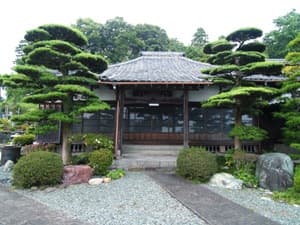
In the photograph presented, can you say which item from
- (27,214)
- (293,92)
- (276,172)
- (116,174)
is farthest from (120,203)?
(293,92)

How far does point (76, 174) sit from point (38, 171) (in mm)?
1034

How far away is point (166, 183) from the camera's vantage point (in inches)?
294

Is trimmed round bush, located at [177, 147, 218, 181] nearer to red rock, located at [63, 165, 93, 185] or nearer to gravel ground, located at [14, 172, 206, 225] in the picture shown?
gravel ground, located at [14, 172, 206, 225]

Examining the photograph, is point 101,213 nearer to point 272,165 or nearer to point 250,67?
point 272,165

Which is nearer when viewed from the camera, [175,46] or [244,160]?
[244,160]

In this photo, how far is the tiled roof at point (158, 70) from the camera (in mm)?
10011

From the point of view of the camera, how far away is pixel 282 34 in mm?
27844

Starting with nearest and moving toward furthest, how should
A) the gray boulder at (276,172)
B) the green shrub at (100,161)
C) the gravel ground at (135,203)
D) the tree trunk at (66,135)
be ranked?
the gravel ground at (135,203)
the gray boulder at (276,172)
the green shrub at (100,161)
the tree trunk at (66,135)

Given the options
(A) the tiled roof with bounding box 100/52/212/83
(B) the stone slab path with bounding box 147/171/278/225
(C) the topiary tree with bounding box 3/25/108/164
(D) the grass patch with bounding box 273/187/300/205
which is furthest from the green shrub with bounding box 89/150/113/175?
(D) the grass patch with bounding box 273/187/300/205

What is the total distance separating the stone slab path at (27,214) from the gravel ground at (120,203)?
221mm

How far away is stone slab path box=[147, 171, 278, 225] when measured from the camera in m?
4.87

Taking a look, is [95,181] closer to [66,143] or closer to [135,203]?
[66,143]

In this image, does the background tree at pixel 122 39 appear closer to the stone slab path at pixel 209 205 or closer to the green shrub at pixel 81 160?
the green shrub at pixel 81 160

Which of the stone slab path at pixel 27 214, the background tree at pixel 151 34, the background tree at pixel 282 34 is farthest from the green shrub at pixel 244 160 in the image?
the background tree at pixel 151 34
